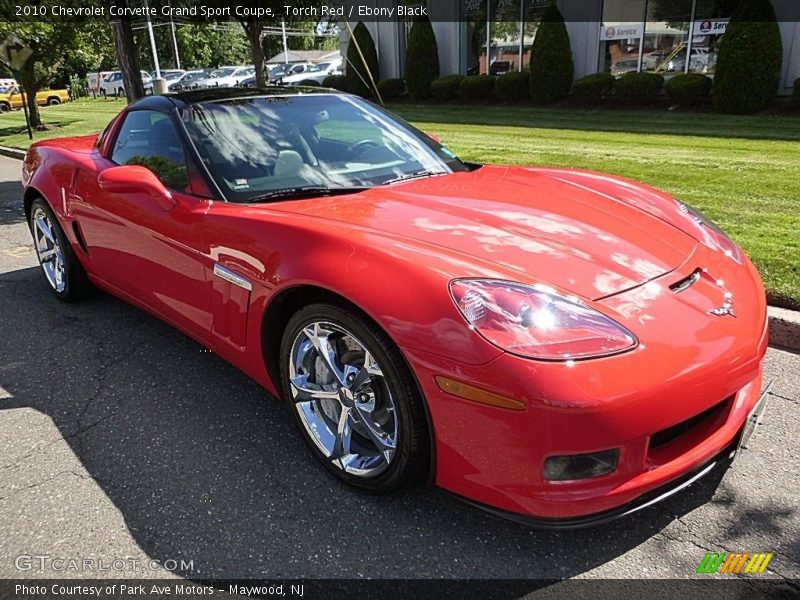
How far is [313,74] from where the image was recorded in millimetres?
34188

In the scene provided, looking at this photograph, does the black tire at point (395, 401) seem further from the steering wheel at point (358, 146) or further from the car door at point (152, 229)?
the steering wheel at point (358, 146)

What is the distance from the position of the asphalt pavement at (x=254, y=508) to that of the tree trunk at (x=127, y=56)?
22.2ft

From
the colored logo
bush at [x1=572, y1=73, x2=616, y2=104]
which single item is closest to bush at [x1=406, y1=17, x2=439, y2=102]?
bush at [x1=572, y1=73, x2=616, y2=104]

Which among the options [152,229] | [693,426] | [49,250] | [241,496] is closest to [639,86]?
[49,250]

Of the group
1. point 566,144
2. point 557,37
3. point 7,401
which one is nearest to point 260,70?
point 557,37

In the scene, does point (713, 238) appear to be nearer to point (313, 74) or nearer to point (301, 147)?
point (301, 147)

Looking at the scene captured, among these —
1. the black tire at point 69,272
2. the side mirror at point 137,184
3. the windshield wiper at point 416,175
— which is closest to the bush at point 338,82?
the black tire at point 69,272

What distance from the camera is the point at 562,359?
175 centimetres

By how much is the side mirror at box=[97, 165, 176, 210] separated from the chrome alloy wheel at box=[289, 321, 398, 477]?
3.49 feet

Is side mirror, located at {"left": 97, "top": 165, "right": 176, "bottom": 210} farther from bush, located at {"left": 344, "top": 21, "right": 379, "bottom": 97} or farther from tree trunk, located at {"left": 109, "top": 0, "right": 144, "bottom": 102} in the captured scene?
A: bush, located at {"left": 344, "top": 21, "right": 379, "bottom": 97}

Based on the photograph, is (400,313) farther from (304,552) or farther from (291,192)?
(291,192)

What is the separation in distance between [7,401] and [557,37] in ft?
52.3

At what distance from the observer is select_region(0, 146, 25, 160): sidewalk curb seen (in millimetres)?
13180

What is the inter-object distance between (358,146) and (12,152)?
44.2 feet
